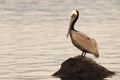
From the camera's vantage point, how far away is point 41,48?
3444 centimetres

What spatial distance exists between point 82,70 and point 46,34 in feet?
49.3

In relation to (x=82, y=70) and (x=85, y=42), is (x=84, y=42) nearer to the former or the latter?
(x=85, y=42)

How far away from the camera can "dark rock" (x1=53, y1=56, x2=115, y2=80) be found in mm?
25469

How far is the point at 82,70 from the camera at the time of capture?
2566cm

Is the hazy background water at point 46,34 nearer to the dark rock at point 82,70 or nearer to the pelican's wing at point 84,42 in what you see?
the dark rock at point 82,70

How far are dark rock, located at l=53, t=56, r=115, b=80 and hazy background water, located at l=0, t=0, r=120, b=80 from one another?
546mm

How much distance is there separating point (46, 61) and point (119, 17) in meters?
21.4

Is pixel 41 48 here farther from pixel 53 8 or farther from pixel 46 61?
pixel 53 8

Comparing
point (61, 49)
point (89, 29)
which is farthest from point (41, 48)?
point (89, 29)

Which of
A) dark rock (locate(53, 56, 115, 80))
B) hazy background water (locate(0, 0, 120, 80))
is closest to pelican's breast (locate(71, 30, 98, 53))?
dark rock (locate(53, 56, 115, 80))

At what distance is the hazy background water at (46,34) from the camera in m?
28.8

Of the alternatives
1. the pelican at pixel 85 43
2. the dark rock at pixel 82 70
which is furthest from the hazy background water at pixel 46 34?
the pelican at pixel 85 43

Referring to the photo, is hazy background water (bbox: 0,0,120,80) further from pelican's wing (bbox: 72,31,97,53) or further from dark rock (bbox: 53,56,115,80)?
pelican's wing (bbox: 72,31,97,53)

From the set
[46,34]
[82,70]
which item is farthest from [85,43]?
[46,34]
